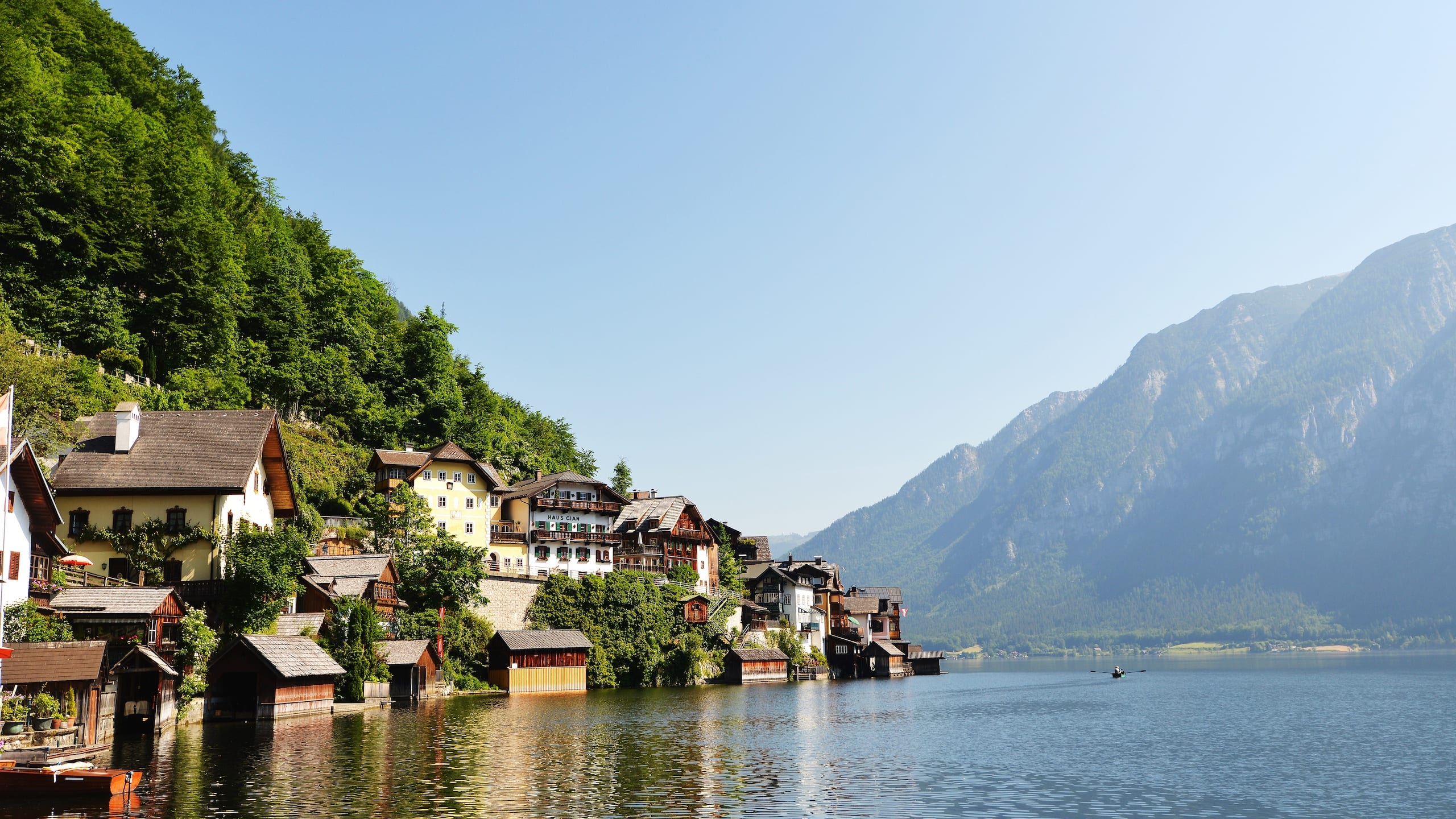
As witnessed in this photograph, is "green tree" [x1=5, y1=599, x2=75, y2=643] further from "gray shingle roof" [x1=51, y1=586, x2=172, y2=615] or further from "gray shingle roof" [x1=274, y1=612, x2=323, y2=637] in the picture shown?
"gray shingle roof" [x1=274, y1=612, x2=323, y2=637]

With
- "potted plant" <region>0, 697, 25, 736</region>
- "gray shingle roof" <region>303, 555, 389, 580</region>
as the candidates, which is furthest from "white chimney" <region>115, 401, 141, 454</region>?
"potted plant" <region>0, 697, 25, 736</region>

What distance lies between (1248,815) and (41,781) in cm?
3215

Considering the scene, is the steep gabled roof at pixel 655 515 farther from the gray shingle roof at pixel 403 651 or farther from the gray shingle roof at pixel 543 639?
the gray shingle roof at pixel 403 651

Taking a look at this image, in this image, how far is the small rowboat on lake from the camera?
26422 mm

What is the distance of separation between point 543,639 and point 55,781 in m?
59.2

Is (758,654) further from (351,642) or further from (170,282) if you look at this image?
(170,282)

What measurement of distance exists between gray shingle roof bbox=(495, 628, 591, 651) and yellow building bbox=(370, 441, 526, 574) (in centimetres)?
798

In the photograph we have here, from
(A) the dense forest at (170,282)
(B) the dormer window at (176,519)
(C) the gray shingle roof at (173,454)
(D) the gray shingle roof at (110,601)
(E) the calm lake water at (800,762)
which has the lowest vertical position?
(E) the calm lake water at (800,762)

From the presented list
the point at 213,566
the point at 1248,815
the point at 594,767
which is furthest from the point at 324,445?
the point at 1248,815

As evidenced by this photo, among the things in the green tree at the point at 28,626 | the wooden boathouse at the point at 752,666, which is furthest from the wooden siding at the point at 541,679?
the green tree at the point at 28,626

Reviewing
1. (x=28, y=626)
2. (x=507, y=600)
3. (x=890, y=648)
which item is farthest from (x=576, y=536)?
(x=28, y=626)

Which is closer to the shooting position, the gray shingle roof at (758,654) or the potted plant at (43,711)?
the potted plant at (43,711)

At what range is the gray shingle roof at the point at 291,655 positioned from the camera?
1978 inches

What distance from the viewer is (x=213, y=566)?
5184 cm
